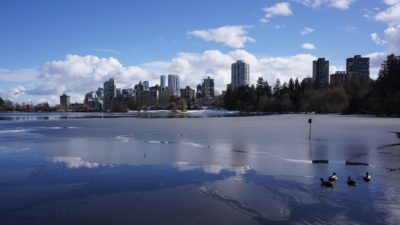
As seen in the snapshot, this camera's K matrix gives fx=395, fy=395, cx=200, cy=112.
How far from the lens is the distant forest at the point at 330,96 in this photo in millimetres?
92188

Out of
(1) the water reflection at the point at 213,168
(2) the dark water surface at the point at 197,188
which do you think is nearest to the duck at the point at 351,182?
(2) the dark water surface at the point at 197,188


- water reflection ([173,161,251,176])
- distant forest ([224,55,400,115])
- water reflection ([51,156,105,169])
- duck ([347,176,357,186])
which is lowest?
water reflection ([51,156,105,169])

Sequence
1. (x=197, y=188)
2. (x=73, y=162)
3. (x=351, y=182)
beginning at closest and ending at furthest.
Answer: (x=197, y=188)
(x=351, y=182)
(x=73, y=162)

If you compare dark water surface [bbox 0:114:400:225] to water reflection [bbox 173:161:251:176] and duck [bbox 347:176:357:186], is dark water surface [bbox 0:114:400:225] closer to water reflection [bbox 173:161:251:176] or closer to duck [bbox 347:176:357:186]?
water reflection [bbox 173:161:251:176]

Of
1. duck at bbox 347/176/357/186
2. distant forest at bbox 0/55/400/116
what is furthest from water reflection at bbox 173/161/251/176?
distant forest at bbox 0/55/400/116

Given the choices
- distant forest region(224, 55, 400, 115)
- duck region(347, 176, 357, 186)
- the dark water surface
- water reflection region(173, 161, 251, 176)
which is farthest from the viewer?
distant forest region(224, 55, 400, 115)

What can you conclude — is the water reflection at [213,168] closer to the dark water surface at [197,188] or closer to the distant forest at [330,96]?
the dark water surface at [197,188]

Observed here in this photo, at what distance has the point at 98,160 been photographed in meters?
17.7

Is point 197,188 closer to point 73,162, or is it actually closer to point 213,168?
point 213,168

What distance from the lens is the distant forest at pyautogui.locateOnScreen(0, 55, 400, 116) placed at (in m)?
92.2

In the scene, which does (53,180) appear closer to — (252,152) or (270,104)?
(252,152)

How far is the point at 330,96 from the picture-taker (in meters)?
114

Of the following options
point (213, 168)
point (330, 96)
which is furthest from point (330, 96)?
point (213, 168)

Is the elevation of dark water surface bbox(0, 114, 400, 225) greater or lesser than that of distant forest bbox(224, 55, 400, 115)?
lesser
